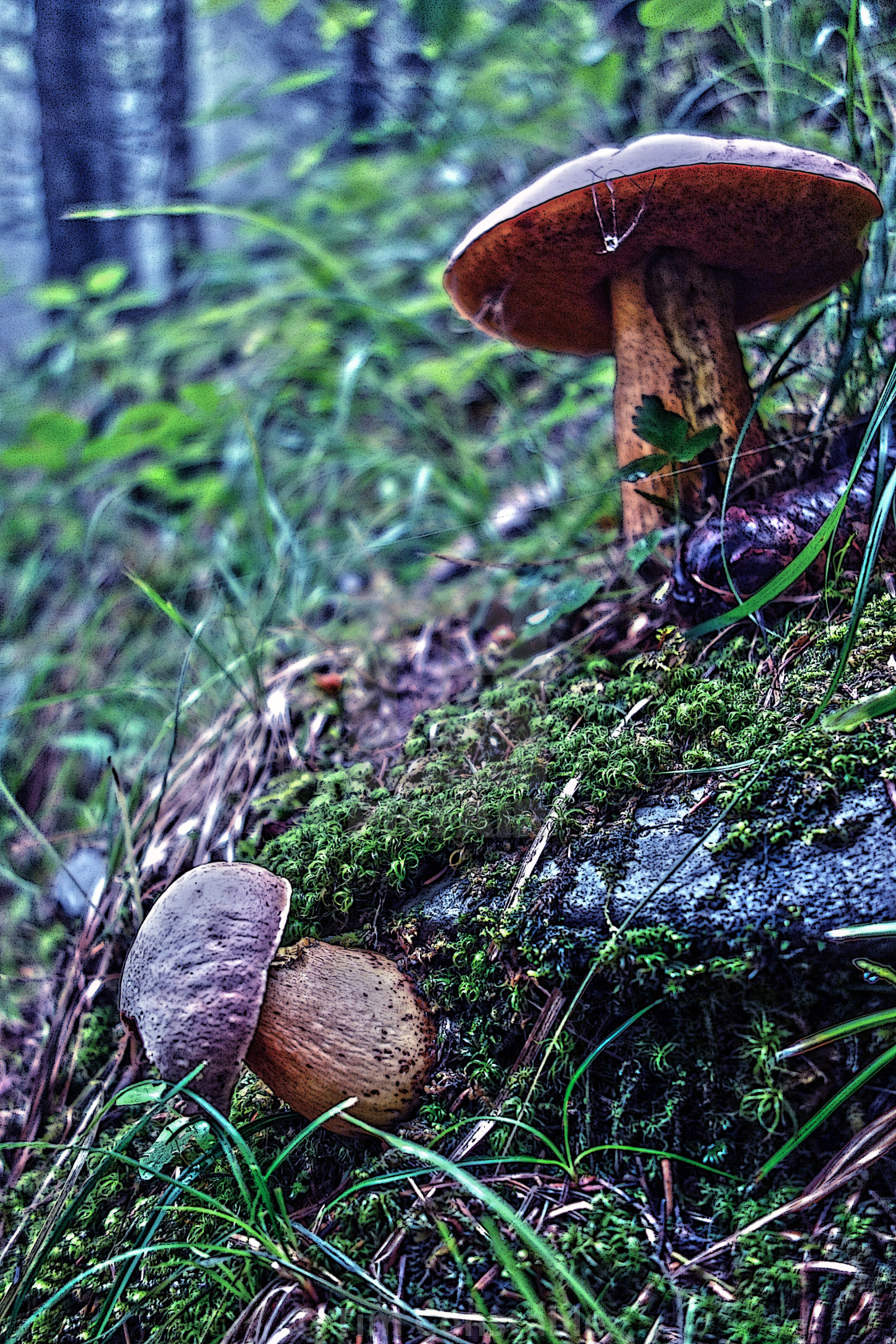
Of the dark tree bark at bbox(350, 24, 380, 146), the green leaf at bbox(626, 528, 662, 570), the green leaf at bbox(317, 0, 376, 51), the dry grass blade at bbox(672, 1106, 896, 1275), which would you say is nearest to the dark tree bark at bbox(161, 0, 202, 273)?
the dark tree bark at bbox(350, 24, 380, 146)

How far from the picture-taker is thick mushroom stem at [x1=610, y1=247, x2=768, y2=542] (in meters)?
1.39

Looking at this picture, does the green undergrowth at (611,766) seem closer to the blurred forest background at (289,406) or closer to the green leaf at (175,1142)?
the blurred forest background at (289,406)

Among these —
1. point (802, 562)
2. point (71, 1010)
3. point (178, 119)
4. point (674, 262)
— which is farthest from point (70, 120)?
point (802, 562)

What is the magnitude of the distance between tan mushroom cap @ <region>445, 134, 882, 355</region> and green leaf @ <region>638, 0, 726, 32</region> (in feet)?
2.13

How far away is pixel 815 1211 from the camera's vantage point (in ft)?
2.74

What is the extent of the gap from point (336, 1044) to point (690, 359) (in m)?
1.31

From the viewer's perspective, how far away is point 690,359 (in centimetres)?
140

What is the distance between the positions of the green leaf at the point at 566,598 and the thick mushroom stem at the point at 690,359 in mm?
207

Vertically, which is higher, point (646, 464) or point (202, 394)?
point (202, 394)

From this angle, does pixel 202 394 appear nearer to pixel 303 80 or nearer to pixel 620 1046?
pixel 303 80

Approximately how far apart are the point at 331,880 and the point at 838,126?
2464 millimetres

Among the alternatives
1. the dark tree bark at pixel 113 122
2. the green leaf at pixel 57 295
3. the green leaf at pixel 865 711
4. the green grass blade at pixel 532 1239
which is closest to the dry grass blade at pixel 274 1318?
the green grass blade at pixel 532 1239

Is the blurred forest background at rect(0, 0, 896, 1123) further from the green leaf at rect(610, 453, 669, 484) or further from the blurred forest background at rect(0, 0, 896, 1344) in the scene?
the green leaf at rect(610, 453, 669, 484)

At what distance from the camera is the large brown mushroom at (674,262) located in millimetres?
1134
